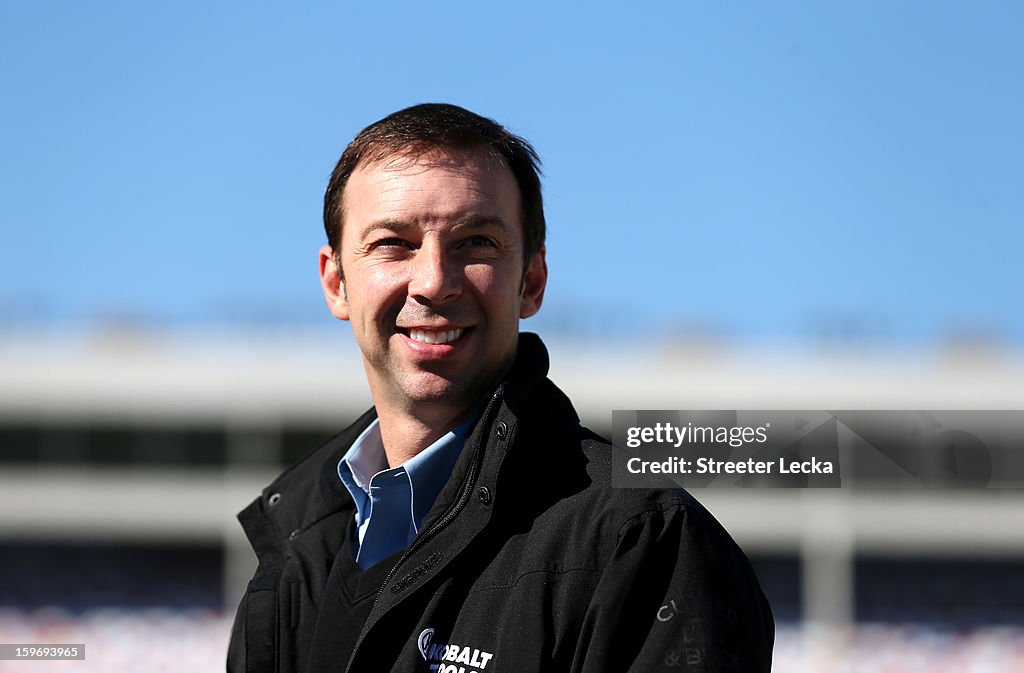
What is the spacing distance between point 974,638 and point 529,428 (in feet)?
98.0

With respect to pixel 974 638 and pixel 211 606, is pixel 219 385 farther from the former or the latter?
pixel 974 638

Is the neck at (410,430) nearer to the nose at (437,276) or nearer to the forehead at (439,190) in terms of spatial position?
the nose at (437,276)

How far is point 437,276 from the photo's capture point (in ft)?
8.52

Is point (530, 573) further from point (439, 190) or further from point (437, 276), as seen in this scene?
point (439, 190)

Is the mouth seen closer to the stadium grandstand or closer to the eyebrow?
the eyebrow

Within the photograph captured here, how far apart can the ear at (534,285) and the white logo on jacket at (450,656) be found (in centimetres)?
75

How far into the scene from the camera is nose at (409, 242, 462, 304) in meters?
2.59

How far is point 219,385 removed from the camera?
36031mm

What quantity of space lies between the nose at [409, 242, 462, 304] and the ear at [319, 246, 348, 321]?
0.38m

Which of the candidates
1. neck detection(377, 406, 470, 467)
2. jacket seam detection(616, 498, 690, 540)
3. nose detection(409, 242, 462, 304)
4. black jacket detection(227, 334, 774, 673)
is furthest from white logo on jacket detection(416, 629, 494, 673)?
nose detection(409, 242, 462, 304)

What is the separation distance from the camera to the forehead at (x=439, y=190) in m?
2.60

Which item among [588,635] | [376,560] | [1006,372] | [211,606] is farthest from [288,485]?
[1006,372]

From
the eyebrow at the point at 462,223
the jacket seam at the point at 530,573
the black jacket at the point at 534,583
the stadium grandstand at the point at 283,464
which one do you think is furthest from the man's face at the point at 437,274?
the stadium grandstand at the point at 283,464

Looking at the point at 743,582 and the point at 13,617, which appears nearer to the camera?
the point at 743,582
